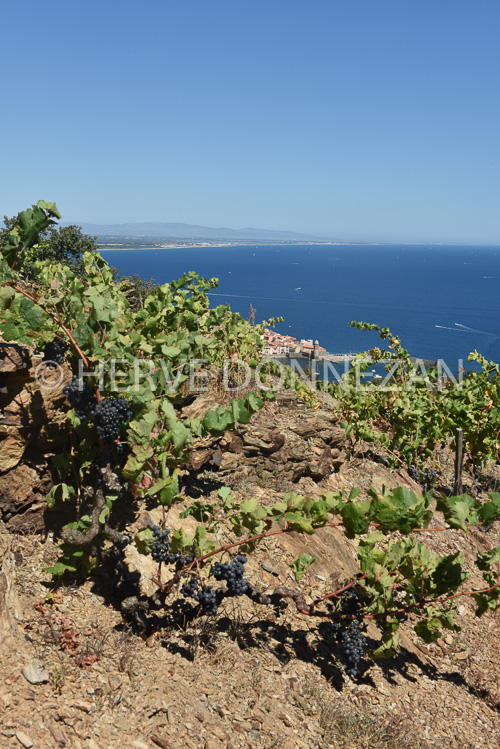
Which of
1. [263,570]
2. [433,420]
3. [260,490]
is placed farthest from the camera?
[433,420]

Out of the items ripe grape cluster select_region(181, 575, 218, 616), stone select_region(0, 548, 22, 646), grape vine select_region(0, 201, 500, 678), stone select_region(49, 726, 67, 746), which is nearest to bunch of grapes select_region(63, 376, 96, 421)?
grape vine select_region(0, 201, 500, 678)

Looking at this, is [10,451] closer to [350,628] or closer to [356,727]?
[350,628]

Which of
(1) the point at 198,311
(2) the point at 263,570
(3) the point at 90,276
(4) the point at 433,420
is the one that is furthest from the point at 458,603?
(3) the point at 90,276

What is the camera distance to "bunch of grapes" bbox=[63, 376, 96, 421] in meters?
3.69

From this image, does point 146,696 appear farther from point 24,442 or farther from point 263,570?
point 24,442

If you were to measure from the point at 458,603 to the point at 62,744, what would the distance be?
15.2 feet

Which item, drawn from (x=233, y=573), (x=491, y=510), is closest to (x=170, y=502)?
(x=233, y=573)

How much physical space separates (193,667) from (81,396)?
2.15 metres

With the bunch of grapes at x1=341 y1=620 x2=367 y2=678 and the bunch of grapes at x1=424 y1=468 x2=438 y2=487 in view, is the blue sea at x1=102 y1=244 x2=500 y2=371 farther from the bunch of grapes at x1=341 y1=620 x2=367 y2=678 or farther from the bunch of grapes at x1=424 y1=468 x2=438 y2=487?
the bunch of grapes at x1=341 y1=620 x2=367 y2=678

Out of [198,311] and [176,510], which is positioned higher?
[198,311]

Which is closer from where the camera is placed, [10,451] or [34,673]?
[34,673]

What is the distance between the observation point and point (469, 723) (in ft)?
13.2

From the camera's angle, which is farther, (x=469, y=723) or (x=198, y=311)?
(x=198, y=311)

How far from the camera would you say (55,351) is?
13.5 feet
